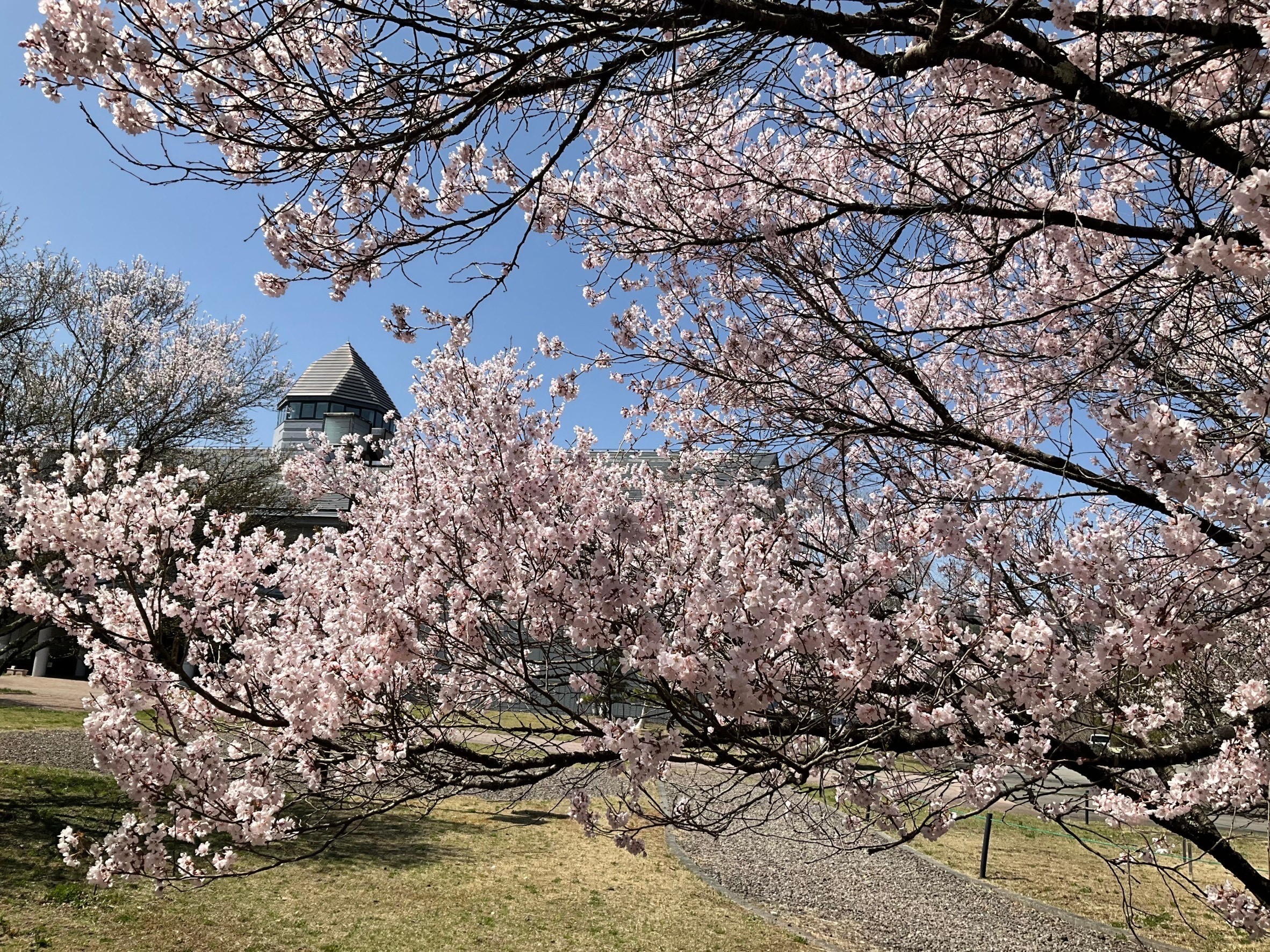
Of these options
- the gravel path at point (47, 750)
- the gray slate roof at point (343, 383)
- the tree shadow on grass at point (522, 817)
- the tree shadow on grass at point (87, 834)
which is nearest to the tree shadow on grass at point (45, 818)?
the tree shadow on grass at point (87, 834)

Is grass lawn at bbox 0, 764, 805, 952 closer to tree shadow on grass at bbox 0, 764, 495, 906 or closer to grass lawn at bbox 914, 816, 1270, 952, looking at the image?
tree shadow on grass at bbox 0, 764, 495, 906

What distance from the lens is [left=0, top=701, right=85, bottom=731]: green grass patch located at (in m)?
15.5

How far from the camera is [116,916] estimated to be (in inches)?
260

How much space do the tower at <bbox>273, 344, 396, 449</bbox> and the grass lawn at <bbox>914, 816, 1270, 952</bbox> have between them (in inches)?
1255

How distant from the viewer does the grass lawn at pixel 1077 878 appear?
8.70 m

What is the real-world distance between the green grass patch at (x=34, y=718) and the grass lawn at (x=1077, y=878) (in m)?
16.7

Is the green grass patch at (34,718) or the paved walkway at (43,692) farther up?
the green grass patch at (34,718)

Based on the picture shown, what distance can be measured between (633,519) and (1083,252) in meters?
3.46

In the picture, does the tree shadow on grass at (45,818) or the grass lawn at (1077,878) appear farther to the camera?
the grass lawn at (1077,878)

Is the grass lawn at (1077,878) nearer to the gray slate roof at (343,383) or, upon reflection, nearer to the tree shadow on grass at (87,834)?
the tree shadow on grass at (87,834)

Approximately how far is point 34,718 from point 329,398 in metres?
25.2

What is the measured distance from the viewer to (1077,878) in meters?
11.2

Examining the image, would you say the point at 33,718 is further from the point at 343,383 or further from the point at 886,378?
the point at 343,383

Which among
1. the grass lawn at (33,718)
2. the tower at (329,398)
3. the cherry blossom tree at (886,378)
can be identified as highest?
the tower at (329,398)
